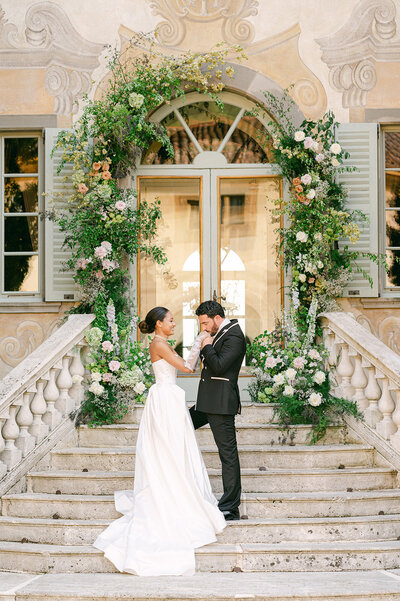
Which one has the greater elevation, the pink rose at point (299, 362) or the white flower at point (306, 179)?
the white flower at point (306, 179)

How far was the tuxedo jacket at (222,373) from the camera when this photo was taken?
5551 millimetres

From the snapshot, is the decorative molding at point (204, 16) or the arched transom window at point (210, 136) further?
the arched transom window at point (210, 136)

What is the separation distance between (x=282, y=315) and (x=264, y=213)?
46.3 inches

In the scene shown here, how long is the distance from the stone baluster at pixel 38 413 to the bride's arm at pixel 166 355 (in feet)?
3.65

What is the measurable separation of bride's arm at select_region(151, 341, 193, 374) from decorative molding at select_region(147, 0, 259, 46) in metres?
3.67

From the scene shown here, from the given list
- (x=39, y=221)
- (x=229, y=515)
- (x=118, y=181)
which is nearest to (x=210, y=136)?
(x=118, y=181)

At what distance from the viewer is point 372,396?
21.0 feet

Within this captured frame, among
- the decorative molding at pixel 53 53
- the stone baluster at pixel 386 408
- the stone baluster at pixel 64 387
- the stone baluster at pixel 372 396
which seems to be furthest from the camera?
the decorative molding at pixel 53 53

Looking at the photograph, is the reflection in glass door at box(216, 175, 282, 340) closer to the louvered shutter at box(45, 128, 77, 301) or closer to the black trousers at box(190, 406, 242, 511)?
the louvered shutter at box(45, 128, 77, 301)

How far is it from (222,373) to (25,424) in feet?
5.59

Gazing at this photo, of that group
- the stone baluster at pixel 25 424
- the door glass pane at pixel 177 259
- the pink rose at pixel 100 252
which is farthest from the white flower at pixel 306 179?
the stone baluster at pixel 25 424

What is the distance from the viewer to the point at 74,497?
5.78 m

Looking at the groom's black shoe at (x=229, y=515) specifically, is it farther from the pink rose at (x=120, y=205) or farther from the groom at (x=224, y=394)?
the pink rose at (x=120, y=205)

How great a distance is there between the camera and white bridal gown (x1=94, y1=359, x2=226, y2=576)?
5047 millimetres
